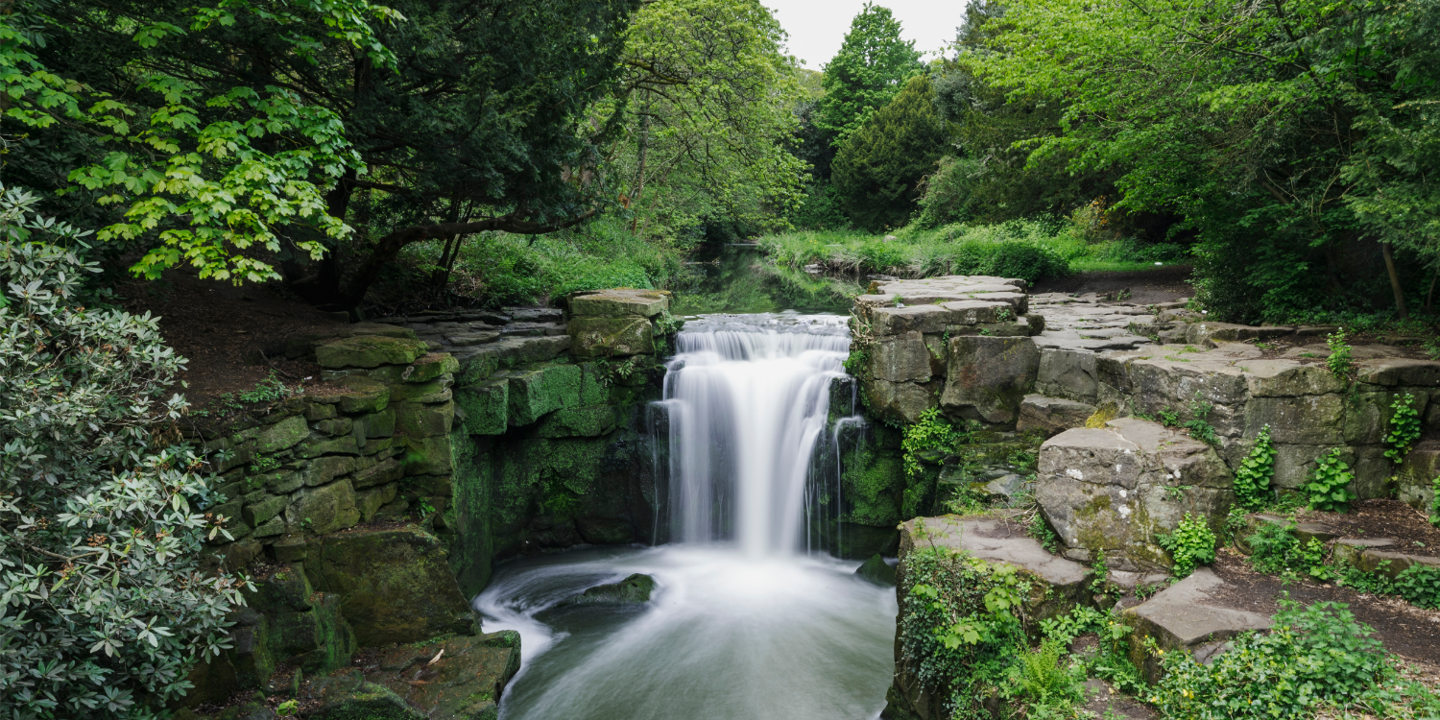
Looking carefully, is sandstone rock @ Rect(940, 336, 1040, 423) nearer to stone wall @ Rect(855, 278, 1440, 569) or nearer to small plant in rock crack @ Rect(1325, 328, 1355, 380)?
stone wall @ Rect(855, 278, 1440, 569)

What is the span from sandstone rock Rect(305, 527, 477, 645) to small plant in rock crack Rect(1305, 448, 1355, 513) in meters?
6.70

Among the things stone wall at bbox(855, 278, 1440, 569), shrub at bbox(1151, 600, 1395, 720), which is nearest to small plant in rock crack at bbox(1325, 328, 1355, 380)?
stone wall at bbox(855, 278, 1440, 569)

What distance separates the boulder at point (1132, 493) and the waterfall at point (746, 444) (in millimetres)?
3721

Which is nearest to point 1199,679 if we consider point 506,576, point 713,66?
point 506,576

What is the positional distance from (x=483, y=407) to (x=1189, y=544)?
648 centimetres

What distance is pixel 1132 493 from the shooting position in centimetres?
534

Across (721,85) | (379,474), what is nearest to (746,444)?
(379,474)

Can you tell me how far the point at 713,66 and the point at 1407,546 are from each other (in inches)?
463

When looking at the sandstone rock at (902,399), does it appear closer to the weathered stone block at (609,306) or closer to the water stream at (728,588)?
the water stream at (728,588)

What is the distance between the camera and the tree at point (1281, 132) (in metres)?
5.06

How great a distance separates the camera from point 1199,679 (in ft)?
12.9

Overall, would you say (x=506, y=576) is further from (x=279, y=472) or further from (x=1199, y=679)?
(x=1199, y=679)

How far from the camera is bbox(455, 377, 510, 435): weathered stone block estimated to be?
774cm

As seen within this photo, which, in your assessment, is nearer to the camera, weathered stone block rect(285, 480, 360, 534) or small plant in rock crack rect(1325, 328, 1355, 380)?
small plant in rock crack rect(1325, 328, 1355, 380)
